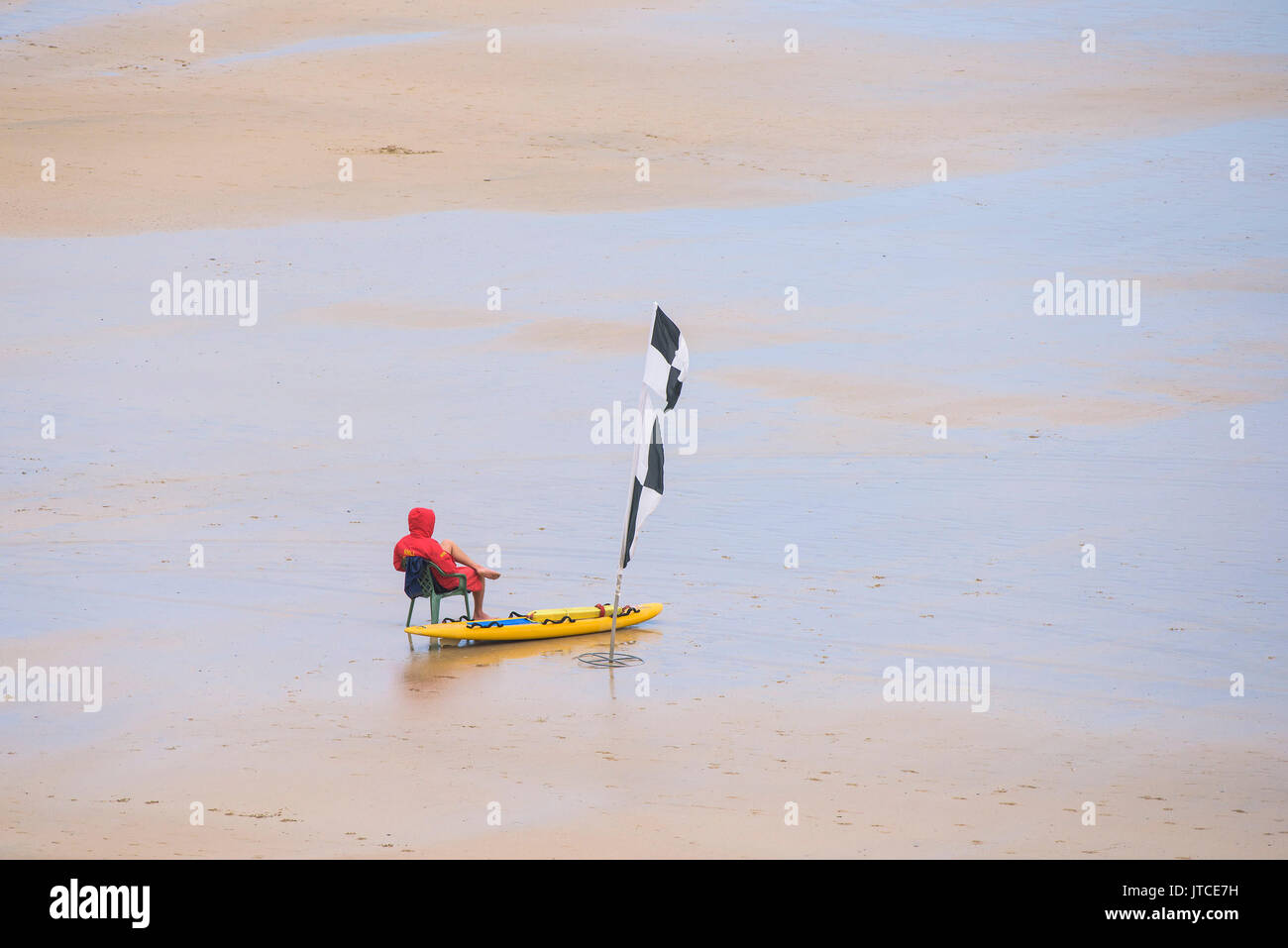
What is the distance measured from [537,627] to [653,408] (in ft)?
5.69

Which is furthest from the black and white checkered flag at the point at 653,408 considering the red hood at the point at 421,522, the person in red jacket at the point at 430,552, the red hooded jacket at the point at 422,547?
the red hood at the point at 421,522

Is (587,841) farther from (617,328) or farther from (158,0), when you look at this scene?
(158,0)

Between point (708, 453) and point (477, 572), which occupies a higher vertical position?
point (708, 453)

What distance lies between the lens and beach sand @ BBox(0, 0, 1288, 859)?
847 cm

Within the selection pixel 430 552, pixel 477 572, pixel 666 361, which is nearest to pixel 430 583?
pixel 430 552

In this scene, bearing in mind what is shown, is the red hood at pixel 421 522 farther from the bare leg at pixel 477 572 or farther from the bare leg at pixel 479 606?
the bare leg at pixel 479 606

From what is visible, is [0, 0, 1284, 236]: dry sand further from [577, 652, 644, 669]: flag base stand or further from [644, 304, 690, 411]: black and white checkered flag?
[577, 652, 644, 669]: flag base stand

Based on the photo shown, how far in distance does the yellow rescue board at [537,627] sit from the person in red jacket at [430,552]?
249mm

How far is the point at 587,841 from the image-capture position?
Answer: 24.5 feet

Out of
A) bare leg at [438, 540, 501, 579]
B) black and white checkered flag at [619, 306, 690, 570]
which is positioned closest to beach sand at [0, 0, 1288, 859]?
bare leg at [438, 540, 501, 579]

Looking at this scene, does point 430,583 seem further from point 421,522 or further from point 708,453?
point 708,453

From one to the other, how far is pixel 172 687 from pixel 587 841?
11.9ft

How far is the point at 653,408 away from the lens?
10.7 meters

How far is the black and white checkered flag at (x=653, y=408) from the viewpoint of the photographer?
1035cm
